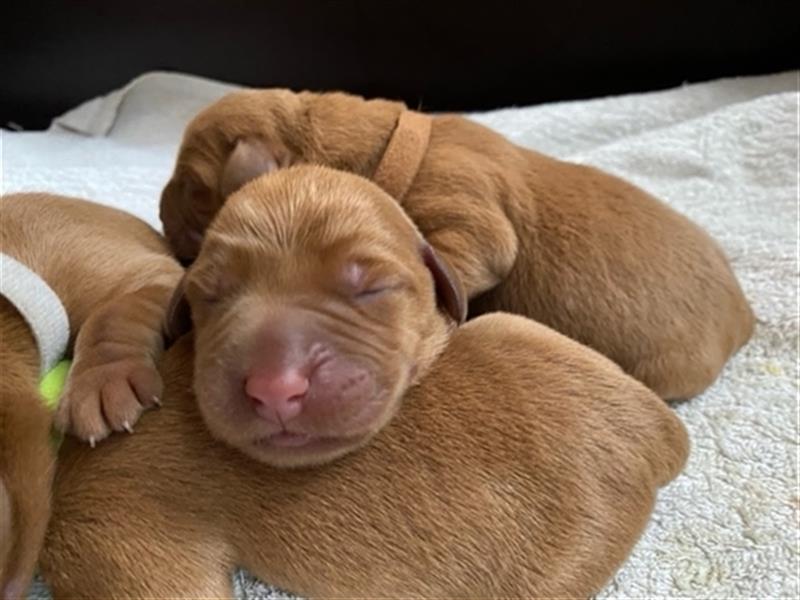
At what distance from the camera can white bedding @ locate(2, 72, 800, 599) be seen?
165 cm

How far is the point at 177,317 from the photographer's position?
4.96 feet

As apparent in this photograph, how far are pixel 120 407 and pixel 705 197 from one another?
1.65 meters

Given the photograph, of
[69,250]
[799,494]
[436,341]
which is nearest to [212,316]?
[436,341]

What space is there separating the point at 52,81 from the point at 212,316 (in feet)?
6.53

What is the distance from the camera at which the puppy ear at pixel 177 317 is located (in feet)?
4.89

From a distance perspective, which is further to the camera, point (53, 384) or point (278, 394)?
point (53, 384)

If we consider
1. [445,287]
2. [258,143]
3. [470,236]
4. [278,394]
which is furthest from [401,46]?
[278,394]

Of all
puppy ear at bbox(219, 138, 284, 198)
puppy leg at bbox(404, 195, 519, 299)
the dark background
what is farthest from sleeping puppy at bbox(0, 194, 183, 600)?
the dark background

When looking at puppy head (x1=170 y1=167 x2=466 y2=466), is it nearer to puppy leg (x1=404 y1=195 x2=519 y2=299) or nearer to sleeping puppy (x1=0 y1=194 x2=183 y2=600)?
sleeping puppy (x1=0 y1=194 x2=183 y2=600)

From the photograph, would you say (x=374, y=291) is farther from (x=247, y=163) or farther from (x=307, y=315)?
(x=247, y=163)

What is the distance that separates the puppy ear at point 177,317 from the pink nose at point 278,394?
286 mm

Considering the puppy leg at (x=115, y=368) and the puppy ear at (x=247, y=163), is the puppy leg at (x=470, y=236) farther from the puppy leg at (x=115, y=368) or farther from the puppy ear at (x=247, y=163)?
the puppy leg at (x=115, y=368)

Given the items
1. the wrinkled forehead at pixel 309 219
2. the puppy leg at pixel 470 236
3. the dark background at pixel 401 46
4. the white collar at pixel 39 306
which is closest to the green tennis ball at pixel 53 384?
the white collar at pixel 39 306

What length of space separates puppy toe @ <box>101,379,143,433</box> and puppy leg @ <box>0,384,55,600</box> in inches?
2.9
